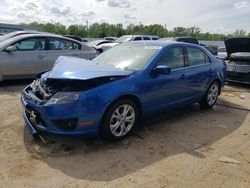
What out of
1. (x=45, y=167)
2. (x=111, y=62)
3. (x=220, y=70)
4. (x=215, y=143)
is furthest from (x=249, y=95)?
(x=45, y=167)

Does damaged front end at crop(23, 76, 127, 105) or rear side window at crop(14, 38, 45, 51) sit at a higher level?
rear side window at crop(14, 38, 45, 51)

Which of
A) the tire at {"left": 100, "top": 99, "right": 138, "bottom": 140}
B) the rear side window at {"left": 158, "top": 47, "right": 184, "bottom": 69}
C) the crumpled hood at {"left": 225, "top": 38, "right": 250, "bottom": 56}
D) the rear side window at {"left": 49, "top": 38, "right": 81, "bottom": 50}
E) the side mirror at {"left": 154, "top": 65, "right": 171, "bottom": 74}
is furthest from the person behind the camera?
the crumpled hood at {"left": 225, "top": 38, "right": 250, "bottom": 56}

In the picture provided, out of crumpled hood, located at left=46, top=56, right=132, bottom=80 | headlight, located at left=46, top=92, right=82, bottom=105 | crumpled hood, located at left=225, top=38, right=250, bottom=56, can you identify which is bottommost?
headlight, located at left=46, top=92, right=82, bottom=105

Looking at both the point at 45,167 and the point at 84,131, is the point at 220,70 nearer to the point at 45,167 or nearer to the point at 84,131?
the point at 84,131

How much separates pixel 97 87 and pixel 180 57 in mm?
2102

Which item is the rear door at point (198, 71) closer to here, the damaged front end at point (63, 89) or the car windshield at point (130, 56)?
the car windshield at point (130, 56)

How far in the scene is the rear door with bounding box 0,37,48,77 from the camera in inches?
296

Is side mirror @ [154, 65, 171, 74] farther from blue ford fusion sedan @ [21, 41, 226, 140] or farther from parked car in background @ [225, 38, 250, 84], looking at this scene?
parked car in background @ [225, 38, 250, 84]

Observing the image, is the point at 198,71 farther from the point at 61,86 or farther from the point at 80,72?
the point at 61,86

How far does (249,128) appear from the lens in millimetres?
5168

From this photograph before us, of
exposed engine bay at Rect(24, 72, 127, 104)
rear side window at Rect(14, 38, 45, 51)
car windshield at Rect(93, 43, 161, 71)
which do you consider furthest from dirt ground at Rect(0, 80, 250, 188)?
rear side window at Rect(14, 38, 45, 51)

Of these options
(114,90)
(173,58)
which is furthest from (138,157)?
(173,58)

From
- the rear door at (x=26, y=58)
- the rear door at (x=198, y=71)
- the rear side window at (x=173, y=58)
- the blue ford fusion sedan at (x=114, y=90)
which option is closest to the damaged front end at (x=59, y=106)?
the blue ford fusion sedan at (x=114, y=90)

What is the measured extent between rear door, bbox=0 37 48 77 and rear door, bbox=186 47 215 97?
168 inches
